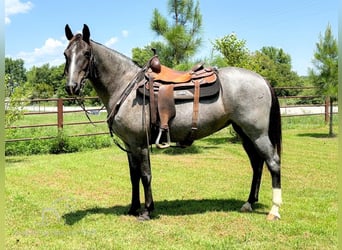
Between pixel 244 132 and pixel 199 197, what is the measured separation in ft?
4.40

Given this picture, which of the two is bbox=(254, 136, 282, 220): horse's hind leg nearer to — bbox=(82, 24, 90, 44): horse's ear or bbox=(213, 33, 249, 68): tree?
bbox=(82, 24, 90, 44): horse's ear

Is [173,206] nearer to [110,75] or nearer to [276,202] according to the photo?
[276,202]

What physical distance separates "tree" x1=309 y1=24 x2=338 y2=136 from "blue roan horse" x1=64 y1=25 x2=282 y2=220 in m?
8.79

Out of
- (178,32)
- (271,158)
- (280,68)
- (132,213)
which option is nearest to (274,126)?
(271,158)

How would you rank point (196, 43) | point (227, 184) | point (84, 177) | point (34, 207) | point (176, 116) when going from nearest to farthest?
point (176, 116) < point (34, 207) < point (227, 184) < point (84, 177) < point (196, 43)

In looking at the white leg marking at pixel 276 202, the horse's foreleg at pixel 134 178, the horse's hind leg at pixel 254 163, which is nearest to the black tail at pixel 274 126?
the horse's hind leg at pixel 254 163

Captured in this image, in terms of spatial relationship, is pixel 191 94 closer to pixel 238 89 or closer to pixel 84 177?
pixel 238 89

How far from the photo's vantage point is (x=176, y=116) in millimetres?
4035

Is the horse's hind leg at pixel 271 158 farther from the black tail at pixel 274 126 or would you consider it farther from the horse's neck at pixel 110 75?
the horse's neck at pixel 110 75

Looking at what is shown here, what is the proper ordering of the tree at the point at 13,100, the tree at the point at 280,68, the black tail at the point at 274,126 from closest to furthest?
1. the black tail at the point at 274,126
2. the tree at the point at 13,100
3. the tree at the point at 280,68

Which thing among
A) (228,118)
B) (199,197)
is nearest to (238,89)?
(228,118)

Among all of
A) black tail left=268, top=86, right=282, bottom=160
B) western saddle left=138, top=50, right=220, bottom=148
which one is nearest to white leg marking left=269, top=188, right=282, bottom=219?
black tail left=268, top=86, right=282, bottom=160

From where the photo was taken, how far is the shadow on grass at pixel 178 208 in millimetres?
4262

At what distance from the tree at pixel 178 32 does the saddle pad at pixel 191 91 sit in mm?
5645
